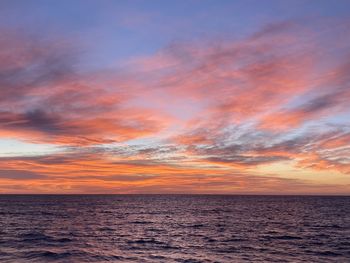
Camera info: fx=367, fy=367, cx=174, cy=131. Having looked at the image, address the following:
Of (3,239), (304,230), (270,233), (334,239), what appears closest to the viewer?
(3,239)

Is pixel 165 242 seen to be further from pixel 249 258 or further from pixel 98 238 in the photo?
pixel 249 258

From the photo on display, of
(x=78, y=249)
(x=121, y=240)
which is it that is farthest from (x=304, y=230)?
(x=78, y=249)

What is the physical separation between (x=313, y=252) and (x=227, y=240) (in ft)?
38.3

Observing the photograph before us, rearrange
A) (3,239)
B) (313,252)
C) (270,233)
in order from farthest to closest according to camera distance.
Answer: (270,233) < (3,239) < (313,252)

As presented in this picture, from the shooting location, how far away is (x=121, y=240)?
156 feet

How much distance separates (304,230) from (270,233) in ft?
27.6

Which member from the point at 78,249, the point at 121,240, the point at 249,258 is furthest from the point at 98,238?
the point at 249,258

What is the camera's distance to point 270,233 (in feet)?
182

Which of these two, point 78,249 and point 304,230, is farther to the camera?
point 304,230

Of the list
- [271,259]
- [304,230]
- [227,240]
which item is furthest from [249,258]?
[304,230]

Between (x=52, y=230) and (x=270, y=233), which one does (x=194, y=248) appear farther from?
(x=52, y=230)

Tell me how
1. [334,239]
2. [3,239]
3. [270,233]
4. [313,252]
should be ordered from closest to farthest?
[313,252]
[3,239]
[334,239]
[270,233]

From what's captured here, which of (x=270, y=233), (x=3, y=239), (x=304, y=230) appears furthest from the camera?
(x=304, y=230)

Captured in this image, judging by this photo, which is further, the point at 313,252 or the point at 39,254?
the point at 313,252
